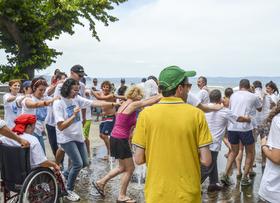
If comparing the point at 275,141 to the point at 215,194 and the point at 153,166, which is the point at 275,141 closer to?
the point at 153,166

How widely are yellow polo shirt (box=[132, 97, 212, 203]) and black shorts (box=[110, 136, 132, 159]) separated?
106 inches

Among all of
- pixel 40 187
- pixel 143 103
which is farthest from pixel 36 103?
pixel 143 103

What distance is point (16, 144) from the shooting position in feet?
16.1

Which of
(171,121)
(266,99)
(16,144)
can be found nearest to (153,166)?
(171,121)

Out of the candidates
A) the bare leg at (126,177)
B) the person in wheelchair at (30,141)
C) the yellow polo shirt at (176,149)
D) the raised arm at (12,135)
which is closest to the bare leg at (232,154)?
the bare leg at (126,177)

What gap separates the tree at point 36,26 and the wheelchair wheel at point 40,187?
614 inches

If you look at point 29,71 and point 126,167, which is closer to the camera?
point 126,167

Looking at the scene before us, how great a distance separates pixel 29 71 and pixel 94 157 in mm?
13103

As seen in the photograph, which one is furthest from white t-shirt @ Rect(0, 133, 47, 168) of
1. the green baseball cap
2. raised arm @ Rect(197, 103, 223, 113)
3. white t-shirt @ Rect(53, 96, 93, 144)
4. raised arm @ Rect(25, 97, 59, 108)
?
raised arm @ Rect(197, 103, 223, 113)

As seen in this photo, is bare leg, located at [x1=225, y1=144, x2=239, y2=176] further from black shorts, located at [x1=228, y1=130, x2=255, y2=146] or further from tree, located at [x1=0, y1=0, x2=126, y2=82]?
tree, located at [x1=0, y1=0, x2=126, y2=82]

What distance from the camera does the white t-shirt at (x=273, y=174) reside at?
315 cm

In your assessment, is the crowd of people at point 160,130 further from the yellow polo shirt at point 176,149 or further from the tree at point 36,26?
the tree at point 36,26

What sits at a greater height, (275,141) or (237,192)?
(275,141)

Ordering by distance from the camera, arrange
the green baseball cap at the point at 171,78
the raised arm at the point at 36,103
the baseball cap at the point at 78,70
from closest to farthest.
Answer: the green baseball cap at the point at 171,78
the raised arm at the point at 36,103
the baseball cap at the point at 78,70
